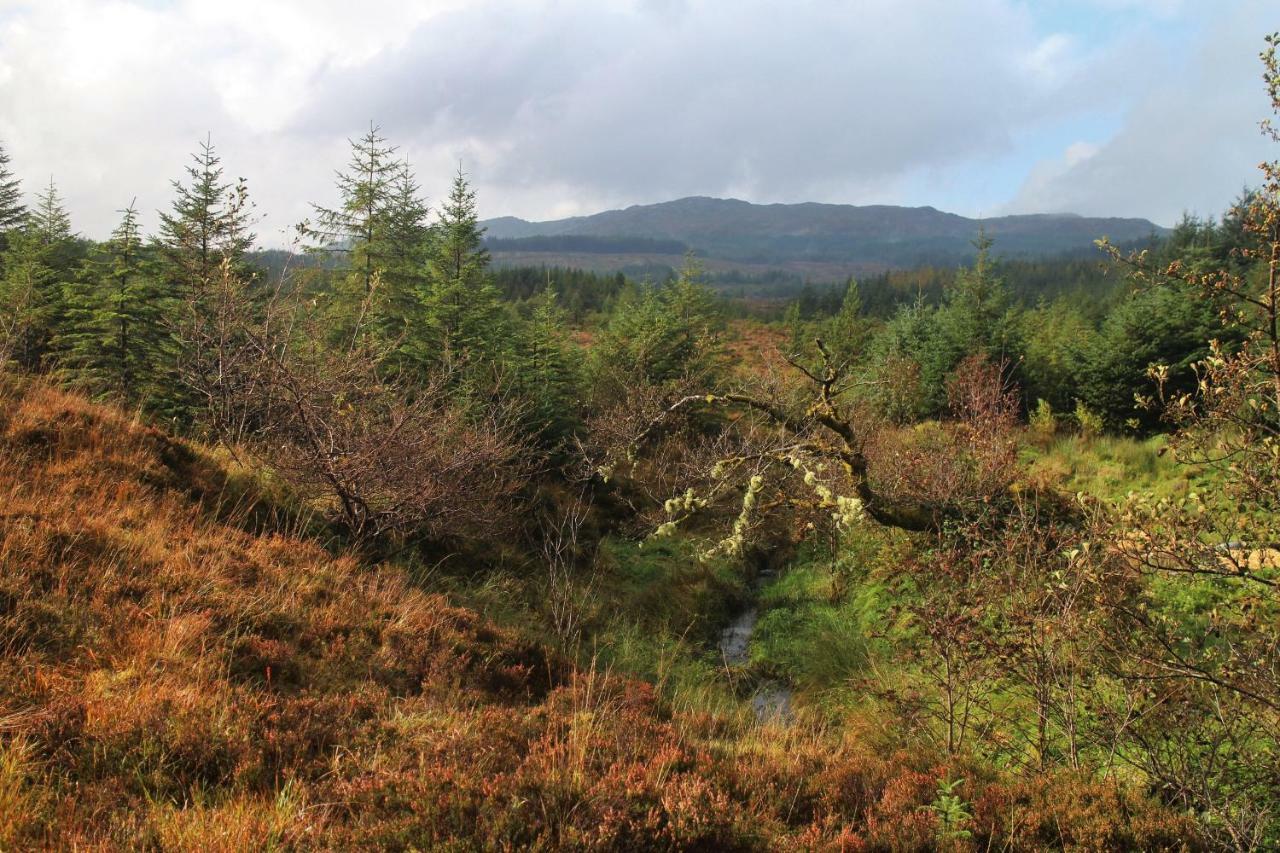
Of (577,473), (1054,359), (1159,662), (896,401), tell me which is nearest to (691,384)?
(577,473)

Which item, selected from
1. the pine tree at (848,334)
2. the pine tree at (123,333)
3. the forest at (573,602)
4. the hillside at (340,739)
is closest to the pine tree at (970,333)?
the forest at (573,602)

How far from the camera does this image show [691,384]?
1664cm

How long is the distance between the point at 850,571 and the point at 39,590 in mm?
10896

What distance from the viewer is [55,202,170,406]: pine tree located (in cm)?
1205

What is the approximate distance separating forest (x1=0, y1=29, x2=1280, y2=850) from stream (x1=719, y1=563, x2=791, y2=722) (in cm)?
9

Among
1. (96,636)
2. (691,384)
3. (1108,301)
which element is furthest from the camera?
(1108,301)

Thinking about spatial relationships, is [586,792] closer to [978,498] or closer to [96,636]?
[96,636]

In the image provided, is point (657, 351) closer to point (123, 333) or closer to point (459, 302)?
point (459, 302)

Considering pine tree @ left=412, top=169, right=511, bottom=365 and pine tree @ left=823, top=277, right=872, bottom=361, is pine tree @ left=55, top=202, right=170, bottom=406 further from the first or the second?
pine tree @ left=823, top=277, right=872, bottom=361

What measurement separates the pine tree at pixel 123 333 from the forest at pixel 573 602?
0.34ft

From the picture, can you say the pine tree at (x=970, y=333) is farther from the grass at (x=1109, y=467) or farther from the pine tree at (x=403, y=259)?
the pine tree at (x=403, y=259)

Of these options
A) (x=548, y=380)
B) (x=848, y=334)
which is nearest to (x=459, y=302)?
(x=548, y=380)

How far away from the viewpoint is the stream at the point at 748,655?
7.43m

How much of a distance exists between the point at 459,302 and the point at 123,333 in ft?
21.9
